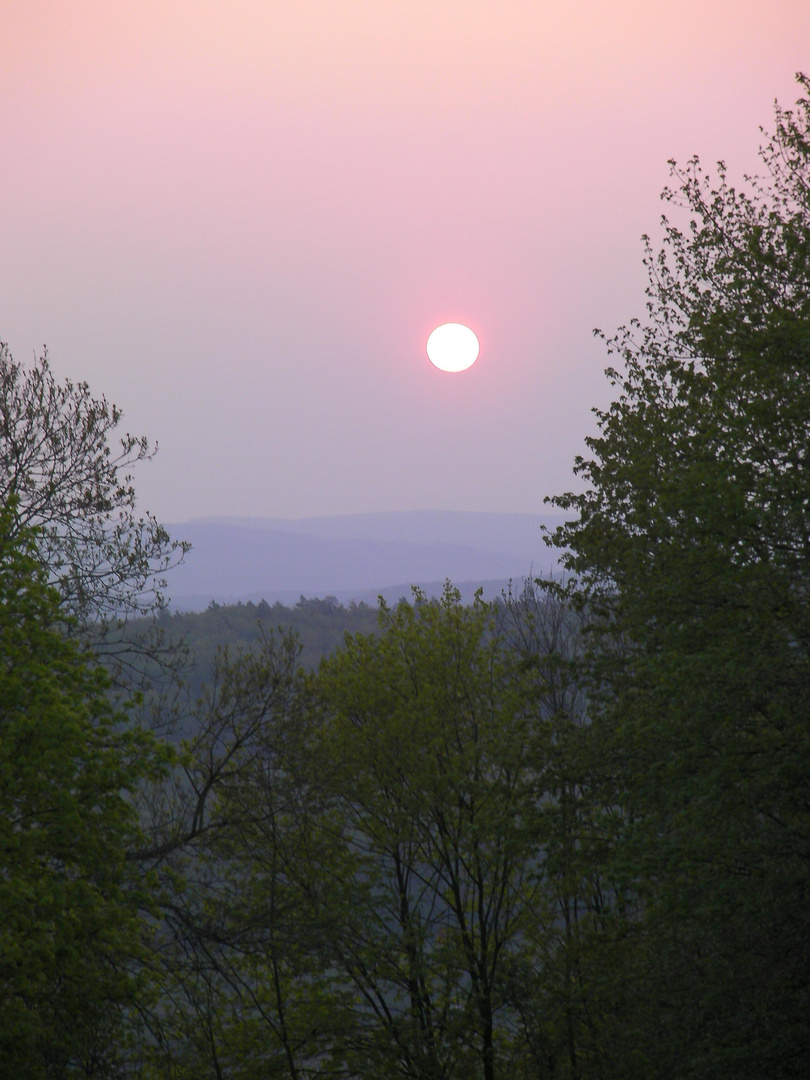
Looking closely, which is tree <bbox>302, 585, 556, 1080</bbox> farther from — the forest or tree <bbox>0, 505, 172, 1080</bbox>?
tree <bbox>0, 505, 172, 1080</bbox>

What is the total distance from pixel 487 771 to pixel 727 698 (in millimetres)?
8815

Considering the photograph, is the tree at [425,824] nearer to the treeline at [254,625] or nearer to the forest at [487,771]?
the forest at [487,771]

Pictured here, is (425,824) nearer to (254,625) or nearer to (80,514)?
(80,514)

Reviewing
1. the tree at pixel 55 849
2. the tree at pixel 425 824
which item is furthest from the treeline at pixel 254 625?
the tree at pixel 55 849

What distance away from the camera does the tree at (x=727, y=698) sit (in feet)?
33.8

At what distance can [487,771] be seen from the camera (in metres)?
18.8

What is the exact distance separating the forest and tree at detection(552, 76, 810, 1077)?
2.0 inches

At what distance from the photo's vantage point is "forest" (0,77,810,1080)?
10.3m

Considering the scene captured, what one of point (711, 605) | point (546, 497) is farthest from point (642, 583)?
point (546, 497)

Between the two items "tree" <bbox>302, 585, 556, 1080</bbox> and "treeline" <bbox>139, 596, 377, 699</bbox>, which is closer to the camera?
"tree" <bbox>302, 585, 556, 1080</bbox>

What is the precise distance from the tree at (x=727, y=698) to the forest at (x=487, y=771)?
0.16 ft

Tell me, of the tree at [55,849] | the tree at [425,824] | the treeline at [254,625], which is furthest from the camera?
the treeline at [254,625]

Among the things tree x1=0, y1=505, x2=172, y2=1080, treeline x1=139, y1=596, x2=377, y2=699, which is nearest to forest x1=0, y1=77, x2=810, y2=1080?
tree x1=0, y1=505, x2=172, y2=1080

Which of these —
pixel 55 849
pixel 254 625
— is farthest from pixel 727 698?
pixel 254 625
